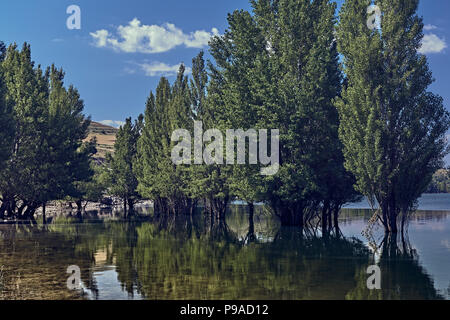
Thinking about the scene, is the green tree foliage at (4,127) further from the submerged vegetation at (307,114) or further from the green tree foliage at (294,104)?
the green tree foliage at (294,104)

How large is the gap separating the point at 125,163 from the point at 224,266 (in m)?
77.7

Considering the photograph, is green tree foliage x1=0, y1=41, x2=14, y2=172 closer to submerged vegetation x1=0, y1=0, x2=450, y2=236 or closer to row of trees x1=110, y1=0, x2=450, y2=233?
submerged vegetation x1=0, y1=0, x2=450, y2=236

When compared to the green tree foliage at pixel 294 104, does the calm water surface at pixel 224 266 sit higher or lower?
lower

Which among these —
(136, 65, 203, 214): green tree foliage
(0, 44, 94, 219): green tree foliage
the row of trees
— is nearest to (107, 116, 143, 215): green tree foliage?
(136, 65, 203, 214): green tree foliage

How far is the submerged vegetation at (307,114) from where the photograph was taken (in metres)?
41.3

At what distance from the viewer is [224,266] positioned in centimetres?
2389

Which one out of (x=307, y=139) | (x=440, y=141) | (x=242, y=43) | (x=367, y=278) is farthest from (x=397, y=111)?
(x=367, y=278)

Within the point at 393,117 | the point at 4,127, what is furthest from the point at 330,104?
the point at 4,127

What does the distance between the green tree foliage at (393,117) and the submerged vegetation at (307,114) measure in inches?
3.5

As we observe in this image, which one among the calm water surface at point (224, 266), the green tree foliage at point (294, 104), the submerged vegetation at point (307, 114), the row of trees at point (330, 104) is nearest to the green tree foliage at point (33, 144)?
the submerged vegetation at point (307, 114)

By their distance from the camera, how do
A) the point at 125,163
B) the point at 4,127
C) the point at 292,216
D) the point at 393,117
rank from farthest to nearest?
the point at 125,163 → the point at 4,127 → the point at 292,216 → the point at 393,117

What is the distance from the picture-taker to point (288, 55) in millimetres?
47812

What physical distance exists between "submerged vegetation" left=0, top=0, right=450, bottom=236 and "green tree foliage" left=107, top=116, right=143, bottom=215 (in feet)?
98.5

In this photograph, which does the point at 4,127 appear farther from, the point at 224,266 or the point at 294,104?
the point at 224,266
